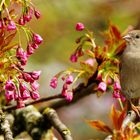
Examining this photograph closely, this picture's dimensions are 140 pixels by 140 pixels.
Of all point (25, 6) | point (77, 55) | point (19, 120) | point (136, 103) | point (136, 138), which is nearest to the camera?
point (25, 6)

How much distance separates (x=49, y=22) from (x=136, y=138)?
231cm

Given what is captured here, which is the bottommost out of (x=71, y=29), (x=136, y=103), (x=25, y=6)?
(x=136, y=103)

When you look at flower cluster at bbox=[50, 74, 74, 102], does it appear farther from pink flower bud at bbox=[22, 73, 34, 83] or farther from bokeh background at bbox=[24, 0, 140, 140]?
bokeh background at bbox=[24, 0, 140, 140]

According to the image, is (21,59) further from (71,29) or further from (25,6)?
(71,29)

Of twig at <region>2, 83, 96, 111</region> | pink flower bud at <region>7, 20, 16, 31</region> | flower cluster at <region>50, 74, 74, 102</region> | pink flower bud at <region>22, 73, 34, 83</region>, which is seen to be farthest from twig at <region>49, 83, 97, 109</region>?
pink flower bud at <region>7, 20, 16, 31</region>

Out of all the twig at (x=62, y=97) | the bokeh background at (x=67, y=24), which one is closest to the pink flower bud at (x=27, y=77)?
the twig at (x=62, y=97)

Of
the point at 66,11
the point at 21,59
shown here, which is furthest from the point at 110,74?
the point at 66,11

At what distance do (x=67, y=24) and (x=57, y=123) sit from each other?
2.20 meters

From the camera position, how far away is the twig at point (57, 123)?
3.12m

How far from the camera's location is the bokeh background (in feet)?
16.8

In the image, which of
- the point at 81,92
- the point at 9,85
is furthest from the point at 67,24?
the point at 9,85

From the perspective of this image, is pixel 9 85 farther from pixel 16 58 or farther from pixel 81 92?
pixel 81 92

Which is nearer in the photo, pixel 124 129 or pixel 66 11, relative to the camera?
pixel 124 129

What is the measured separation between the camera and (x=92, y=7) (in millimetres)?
5348
